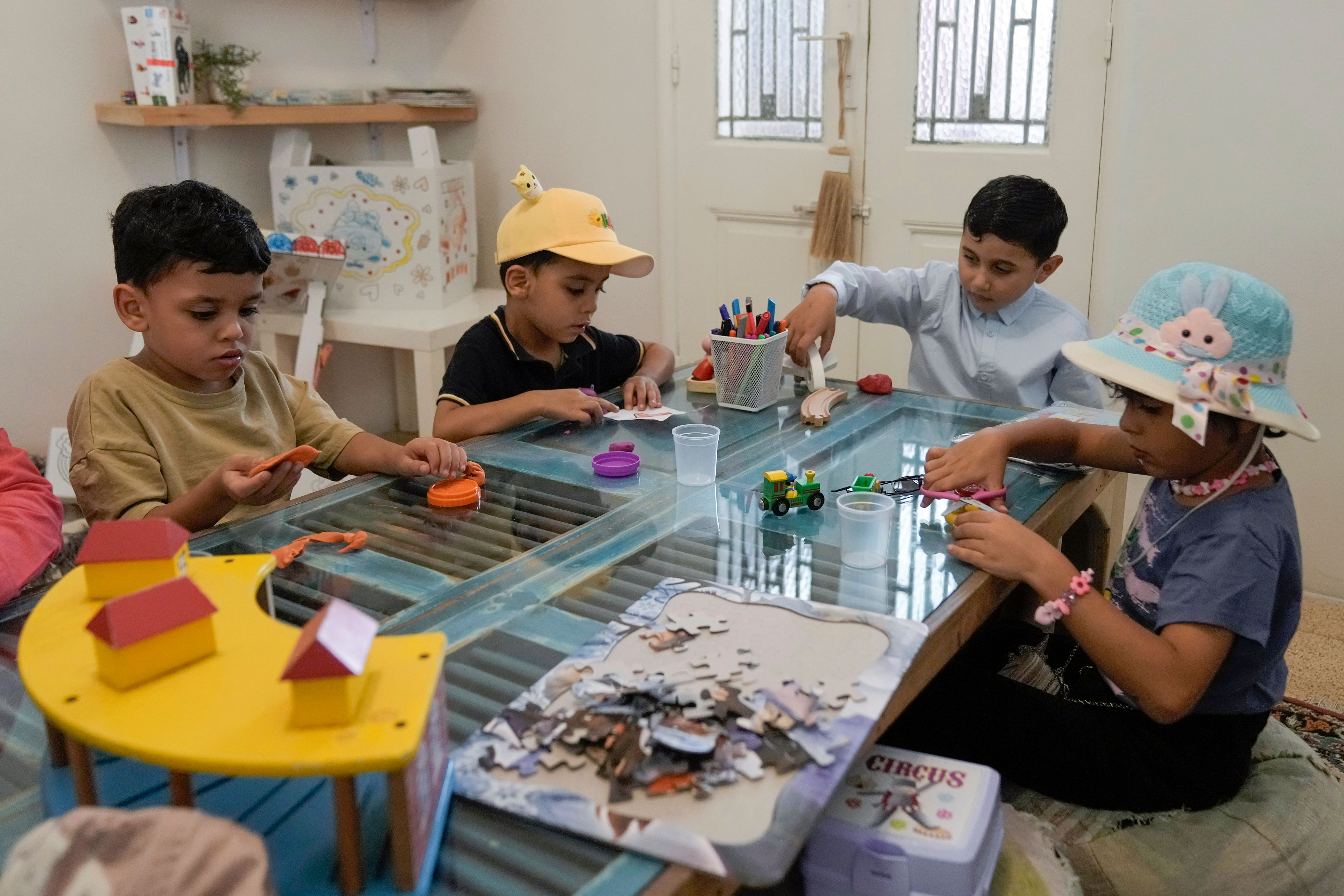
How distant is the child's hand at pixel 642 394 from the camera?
1.90 m

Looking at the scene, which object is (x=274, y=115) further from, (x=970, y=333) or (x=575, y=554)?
(x=575, y=554)

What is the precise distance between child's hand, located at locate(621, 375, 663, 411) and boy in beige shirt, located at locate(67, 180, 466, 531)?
0.43 metres

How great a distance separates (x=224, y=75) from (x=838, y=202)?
183 centimetres

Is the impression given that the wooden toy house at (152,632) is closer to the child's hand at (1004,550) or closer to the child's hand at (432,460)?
the child's hand at (432,460)

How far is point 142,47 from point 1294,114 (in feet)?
9.72

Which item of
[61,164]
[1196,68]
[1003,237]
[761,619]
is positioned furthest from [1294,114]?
[61,164]

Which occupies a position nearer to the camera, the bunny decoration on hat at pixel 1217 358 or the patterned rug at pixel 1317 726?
the bunny decoration on hat at pixel 1217 358

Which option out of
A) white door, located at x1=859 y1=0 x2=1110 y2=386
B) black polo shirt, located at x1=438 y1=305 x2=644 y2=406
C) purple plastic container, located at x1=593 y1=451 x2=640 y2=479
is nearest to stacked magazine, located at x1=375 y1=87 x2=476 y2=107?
white door, located at x1=859 y1=0 x2=1110 y2=386

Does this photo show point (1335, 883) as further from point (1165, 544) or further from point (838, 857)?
point (838, 857)

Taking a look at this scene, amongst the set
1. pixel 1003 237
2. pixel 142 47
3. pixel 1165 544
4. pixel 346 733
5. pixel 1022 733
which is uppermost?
pixel 142 47

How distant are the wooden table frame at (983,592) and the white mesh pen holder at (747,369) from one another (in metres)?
0.55

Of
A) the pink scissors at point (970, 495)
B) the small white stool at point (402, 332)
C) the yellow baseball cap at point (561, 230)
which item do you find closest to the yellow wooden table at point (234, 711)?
the pink scissors at point (970, 495)

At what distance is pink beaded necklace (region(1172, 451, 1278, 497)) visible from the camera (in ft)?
4.24

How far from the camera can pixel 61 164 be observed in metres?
2.88
